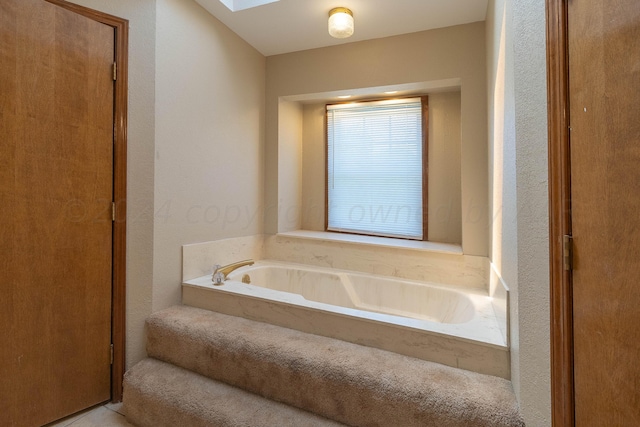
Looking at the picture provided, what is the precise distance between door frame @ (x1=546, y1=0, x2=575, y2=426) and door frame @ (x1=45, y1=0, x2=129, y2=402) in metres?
2.02

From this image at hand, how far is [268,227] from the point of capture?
2.66 m

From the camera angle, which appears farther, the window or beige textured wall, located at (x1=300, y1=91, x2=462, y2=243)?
the window

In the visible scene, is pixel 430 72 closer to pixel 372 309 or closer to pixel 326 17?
pixel 326 17

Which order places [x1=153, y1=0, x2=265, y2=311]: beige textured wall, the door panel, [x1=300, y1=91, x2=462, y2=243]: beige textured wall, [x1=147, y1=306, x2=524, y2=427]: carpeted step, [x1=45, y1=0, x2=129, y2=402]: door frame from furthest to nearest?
[x1=300, y1=91, x2=462, y2=243]: beige textured wall, [x1=153, y1=0, x2=265, y2=311]: beige textured wall, [x1=45, y1=0, x2=129, y2=402]: door frame, [x1=147, y1=306, x2=524, y2=427]: carpeted step, the door panel

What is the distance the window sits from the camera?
2533 mm

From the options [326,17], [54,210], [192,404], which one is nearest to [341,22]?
[326,17]

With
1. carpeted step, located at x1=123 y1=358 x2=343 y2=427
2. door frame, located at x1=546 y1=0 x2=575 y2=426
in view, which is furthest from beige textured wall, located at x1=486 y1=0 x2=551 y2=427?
carpeted step, located at x1=123 y1=358 x2=343 y2=427

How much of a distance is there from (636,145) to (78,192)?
2177mm

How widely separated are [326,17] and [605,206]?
2.04 meters

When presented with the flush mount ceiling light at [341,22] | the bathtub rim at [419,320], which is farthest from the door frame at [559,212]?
the flush mount ceiling light at [341,22]

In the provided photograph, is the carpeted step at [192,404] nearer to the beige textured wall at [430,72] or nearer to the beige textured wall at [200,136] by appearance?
the beige textured wall at [200,136]

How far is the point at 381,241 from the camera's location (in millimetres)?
2410

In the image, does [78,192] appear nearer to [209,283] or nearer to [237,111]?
[209,283]

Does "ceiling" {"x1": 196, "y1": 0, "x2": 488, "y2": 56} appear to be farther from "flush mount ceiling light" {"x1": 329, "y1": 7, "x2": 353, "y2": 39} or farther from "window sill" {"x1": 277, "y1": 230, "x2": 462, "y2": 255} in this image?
"window sill" {"x1": 277, "y1": 230, "x2": 462, "y2": 255}
